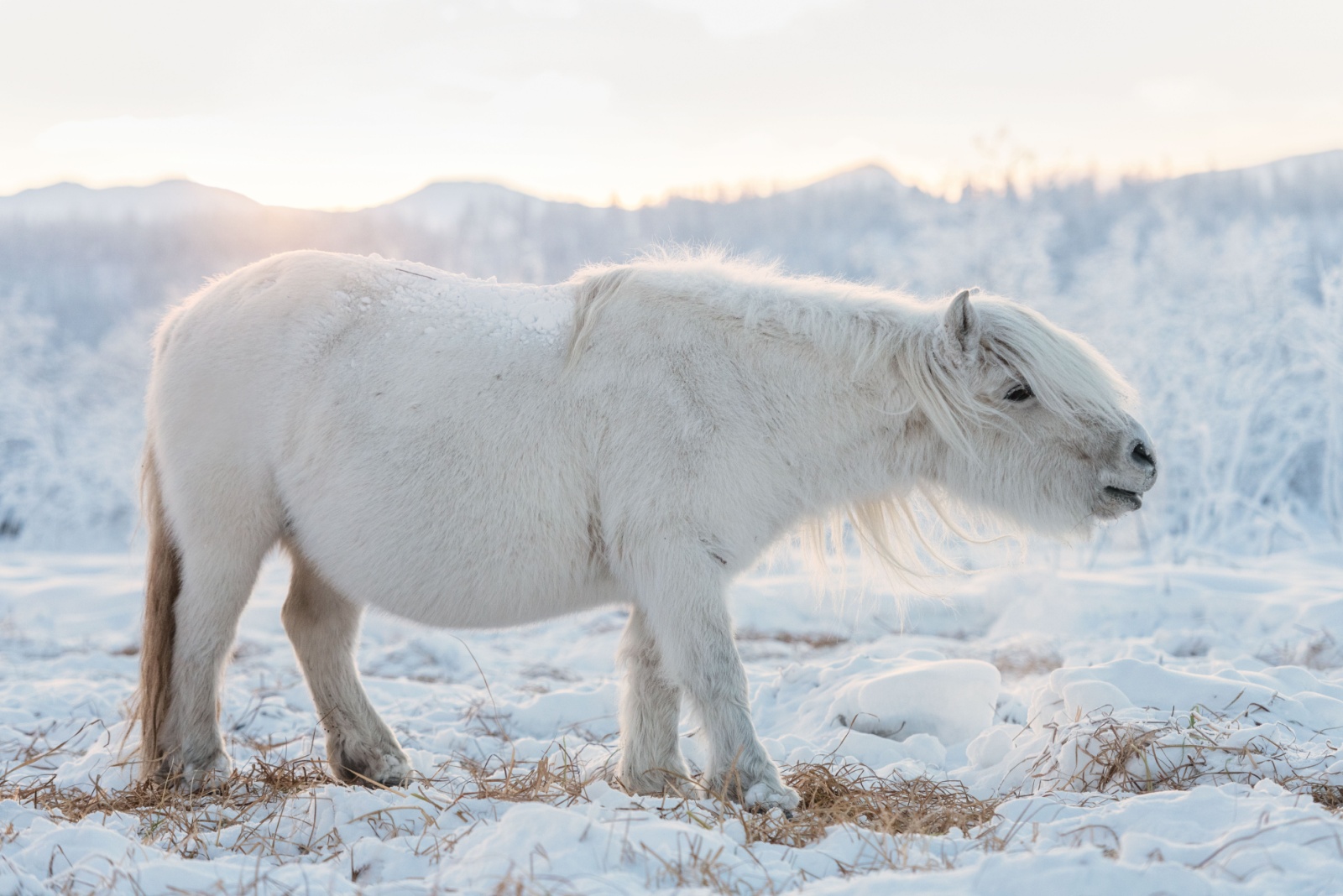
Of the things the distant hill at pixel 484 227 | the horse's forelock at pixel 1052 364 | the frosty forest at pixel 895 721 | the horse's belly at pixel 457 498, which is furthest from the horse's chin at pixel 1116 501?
the distant hill at pixel 484 227

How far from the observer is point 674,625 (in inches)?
120

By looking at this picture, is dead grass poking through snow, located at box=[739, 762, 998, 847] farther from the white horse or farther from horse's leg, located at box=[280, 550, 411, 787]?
horse's leg, located at box=[280, 550, 411, 787]

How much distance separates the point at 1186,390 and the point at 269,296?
73.3 ft

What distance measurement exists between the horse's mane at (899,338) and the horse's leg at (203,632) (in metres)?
1.49

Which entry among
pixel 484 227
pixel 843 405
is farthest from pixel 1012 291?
pixel 484 227

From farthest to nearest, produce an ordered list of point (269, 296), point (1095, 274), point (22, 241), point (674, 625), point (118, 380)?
point (22, 241), point (118, 380), point (1095, 274), point (269, 296), point (674, 625)

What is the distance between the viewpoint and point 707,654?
3035 mm

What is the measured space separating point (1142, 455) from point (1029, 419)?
1.37 feet

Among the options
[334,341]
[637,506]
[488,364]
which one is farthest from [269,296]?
[637,506]

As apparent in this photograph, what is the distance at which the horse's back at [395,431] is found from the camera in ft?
10.5

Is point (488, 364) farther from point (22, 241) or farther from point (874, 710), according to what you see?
point (22, 241)

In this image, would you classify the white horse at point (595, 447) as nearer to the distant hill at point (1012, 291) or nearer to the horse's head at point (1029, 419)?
the horse's head at point (1029, 419)

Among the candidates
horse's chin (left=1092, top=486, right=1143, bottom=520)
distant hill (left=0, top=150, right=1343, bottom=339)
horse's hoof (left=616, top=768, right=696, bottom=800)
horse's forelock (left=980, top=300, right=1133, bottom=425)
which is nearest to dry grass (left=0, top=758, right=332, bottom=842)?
horse's hoof (left=616, top=768, right=696, bottom=800)

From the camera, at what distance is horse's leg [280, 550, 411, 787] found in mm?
3816
